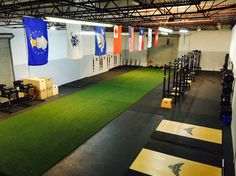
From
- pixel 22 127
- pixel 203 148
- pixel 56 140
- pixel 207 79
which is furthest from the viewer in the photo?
pixel 207 79

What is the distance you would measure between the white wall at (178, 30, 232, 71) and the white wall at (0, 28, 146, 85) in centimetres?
758

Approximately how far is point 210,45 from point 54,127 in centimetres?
1577

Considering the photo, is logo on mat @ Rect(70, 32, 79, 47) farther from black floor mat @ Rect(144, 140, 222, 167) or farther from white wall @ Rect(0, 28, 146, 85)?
black floor mat @ Rect(144, 140, 222, 167)

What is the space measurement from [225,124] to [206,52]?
12.2m

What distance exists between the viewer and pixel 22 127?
6980 mm

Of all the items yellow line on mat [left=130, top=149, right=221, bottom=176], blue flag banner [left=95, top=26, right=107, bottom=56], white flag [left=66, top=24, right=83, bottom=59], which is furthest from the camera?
blue flag banner [left=95, top=26, right=107, bottom=56]

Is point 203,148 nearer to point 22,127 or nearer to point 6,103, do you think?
point 22,127

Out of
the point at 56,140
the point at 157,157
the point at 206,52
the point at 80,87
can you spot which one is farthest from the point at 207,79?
the point at 56,140

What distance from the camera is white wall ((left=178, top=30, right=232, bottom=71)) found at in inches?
675

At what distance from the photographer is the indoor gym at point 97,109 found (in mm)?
5062

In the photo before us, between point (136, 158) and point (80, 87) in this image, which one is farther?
point (80, 87)

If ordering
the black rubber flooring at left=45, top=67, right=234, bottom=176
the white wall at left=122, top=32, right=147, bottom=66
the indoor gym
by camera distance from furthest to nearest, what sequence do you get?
the white wall at left=122, top=32, right=147, bottom=66, the indoor gym, the black rubber flooring at left=45, top=67, right=234, bottom=176

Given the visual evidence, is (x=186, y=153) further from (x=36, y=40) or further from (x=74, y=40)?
(x=36, y=40)

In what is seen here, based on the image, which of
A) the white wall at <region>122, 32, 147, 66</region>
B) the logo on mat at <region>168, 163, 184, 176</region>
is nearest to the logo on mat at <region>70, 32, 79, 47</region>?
the logo on mat at <region>168, 163, 184, 176</region>
